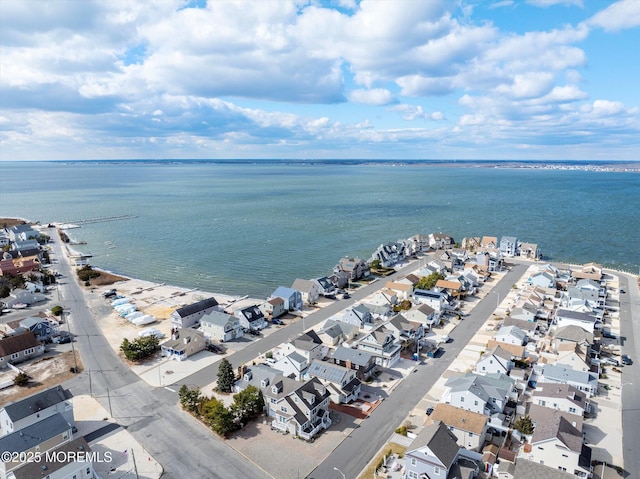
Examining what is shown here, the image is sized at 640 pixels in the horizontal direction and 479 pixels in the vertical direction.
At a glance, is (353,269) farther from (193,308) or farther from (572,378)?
(572,378)

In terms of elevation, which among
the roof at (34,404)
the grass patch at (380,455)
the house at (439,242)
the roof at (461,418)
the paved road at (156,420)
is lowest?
the paved road at (156,420)

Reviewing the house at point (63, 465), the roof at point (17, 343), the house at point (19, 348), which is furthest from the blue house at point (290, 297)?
the house at point (63, 465)

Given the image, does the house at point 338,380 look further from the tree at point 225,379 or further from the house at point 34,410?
the house at point 34,410

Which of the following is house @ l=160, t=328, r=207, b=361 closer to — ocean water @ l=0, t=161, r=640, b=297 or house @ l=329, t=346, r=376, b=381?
house @ l=329, t=346, r=376, b=381

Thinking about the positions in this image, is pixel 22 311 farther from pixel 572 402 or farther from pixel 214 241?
pixel 572 402

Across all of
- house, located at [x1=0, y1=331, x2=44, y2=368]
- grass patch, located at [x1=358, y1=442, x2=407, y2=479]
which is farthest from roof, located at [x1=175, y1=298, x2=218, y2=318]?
grass patch, located at [x1=358, y1=442, x2=407, y2=479]

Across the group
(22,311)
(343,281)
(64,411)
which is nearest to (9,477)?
(64,411)

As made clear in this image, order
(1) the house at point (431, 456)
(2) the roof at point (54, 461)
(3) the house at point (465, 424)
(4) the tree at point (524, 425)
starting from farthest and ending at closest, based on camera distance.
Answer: (4) the tree at point (524, 425), (3) the house at point (465, 424), (1) the house at point (431, 456), (2) the roof at point (54, 461)

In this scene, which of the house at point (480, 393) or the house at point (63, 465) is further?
the house at point (480, 393)
